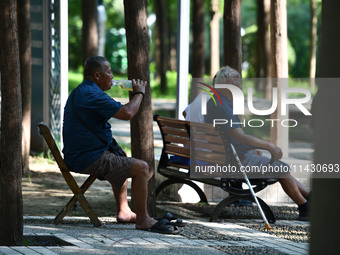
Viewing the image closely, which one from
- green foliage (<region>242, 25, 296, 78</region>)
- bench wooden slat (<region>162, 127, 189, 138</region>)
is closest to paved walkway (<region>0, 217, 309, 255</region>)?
bench wooden slat (<region>162, 127, 189, 138</region>)

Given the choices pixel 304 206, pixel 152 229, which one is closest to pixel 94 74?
pixel 152 229

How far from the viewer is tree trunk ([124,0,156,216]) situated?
8.10 m

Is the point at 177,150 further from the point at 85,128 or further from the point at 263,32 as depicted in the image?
the point at 263,32

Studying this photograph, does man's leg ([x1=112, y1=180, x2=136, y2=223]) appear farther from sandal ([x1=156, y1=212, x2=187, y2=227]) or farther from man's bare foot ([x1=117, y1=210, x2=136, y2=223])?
sandal ([x1=156, y1=212, x2=187, y2=227])

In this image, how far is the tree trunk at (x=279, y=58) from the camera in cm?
1136

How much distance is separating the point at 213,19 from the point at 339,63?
22.5 m

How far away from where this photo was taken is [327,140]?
3.18 metres

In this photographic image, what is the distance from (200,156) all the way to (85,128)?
1.76 metres

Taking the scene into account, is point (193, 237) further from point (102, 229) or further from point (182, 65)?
point (182, 65)

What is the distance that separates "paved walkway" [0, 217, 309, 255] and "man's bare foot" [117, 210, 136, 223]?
6cm

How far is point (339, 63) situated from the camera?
10.4ft

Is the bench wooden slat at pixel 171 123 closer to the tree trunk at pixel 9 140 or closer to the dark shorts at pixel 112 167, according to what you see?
the dark shorts at pixel 112 167

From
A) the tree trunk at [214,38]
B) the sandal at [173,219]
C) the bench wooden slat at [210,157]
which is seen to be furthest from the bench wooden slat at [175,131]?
the tree trunk at [214,38]

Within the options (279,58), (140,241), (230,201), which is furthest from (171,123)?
(279,58)
